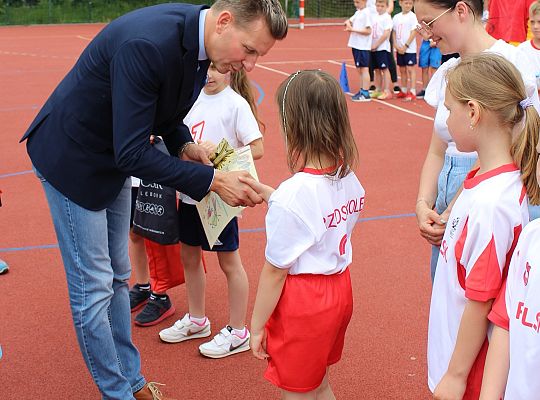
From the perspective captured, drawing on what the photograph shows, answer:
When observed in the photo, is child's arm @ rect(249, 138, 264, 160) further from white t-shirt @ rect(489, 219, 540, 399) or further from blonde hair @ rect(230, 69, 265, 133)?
white t-shirt @ rect(489, 219, 540, 399)

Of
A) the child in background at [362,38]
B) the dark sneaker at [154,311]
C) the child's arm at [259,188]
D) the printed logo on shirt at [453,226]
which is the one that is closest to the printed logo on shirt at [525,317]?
the printed logo on shirt at [453,226]

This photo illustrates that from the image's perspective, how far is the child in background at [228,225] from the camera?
414 centimetres

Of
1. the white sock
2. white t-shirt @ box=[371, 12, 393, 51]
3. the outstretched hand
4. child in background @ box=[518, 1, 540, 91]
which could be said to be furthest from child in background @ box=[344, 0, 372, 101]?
the outstretched hand

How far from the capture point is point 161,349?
436cm

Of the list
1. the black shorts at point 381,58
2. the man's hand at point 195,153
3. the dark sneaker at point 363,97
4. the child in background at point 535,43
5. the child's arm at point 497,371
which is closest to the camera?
the child's arm at point 497,371

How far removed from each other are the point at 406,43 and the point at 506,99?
10.5 metres

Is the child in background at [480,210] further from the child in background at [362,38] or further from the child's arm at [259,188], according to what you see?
the child in background at [362,38]

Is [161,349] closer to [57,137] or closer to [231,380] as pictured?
[231,380]

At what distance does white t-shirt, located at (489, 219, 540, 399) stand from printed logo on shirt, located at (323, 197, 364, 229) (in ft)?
2.77

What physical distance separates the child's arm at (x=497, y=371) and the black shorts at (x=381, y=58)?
36.0ft

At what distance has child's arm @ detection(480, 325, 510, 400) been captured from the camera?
7.24 feet

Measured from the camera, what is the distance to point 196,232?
4172mm

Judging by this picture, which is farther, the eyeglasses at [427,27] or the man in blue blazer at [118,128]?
the eyeglasses at [427,27]

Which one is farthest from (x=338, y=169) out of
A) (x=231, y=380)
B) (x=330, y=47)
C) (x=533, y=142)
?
(x=330, y=47)
